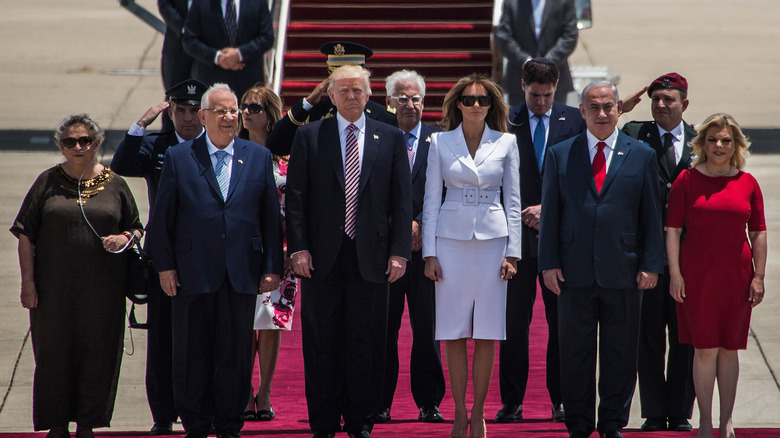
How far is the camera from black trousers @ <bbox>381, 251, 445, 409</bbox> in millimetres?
6945

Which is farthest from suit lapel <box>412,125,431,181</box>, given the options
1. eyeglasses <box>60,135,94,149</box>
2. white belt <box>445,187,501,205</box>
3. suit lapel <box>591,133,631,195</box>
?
eyeglasses <box>60,135,94,149</box>

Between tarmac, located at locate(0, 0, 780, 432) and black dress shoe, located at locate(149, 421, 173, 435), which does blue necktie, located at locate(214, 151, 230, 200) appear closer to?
black dress shoe, located at locate(149, 421, 173, 435)

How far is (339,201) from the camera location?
6.24 metres

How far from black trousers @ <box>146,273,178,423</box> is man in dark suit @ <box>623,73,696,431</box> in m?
2.53

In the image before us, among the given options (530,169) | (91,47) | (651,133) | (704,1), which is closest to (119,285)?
(530,169)

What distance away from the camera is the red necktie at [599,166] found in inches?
251

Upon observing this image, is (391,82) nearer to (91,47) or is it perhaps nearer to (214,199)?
(214,199)

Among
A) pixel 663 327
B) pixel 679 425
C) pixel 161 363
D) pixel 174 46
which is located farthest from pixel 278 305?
pixel 174 46

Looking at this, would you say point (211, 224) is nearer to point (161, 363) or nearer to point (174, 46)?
point (161, 363)

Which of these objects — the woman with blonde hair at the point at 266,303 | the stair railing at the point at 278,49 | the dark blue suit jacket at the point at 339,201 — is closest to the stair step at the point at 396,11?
the stair railing at the point at 278,49

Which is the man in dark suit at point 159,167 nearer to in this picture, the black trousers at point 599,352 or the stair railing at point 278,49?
the black trousers at point 599,352

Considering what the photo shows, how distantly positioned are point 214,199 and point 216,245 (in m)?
0.23

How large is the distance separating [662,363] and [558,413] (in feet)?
2.06

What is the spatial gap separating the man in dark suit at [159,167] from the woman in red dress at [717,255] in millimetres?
2552
